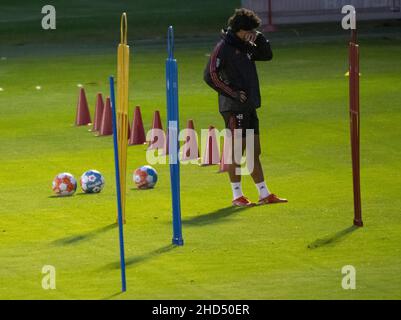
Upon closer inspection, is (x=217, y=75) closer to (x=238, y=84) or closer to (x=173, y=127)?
(x=238, y=84)

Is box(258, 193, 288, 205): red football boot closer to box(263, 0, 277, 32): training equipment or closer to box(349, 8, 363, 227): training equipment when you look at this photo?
box(349, 8, 363, 227): training equipment

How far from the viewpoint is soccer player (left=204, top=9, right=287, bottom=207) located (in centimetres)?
1822

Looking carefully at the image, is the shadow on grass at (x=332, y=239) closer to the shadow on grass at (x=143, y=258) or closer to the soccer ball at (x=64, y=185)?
the shadow on grass at (x=143, y=258)

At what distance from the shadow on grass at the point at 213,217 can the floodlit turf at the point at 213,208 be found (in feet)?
0.06

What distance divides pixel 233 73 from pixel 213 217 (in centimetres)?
192

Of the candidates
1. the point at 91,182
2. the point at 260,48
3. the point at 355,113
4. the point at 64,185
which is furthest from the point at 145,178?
the point at 355,113

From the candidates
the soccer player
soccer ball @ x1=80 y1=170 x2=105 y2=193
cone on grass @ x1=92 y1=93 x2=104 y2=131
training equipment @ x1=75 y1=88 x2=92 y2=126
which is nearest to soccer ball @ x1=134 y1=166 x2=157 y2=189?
soccer ball @ x1=80 y1=170 x2=105 y2=193

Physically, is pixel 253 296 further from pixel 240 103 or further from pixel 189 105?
pixel 189 105

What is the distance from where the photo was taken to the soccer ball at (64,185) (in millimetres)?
19203

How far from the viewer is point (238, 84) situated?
1833cm

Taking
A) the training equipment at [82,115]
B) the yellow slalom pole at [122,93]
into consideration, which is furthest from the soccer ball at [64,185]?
the training equipment at [82,115]

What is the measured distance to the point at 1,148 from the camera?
24062 mm

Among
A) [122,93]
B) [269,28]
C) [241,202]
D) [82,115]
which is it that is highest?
[122,93]

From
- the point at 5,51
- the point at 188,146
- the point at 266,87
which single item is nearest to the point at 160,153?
the point at 188,146
